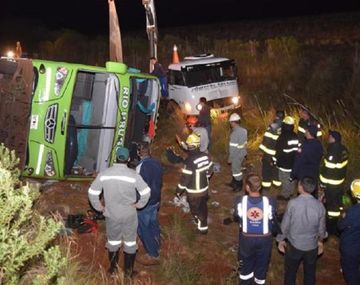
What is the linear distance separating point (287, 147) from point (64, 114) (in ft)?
13.0

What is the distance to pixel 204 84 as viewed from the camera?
14.2 m

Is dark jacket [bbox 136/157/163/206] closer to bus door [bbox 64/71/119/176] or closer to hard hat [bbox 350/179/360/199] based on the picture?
bus door [bbox 64/71/119/176]

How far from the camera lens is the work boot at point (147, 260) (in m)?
7.24

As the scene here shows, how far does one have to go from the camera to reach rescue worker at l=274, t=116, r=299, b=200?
8.82 m

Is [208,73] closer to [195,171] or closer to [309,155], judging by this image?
[309,155]

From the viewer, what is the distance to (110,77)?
29.3 ft

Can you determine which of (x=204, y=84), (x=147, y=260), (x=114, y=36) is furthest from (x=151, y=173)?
Result: (x=204, y=84)

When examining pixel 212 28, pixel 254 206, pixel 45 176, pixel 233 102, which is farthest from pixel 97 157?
pixel 212 28

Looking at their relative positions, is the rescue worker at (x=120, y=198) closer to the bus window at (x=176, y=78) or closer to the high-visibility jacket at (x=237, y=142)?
the high-visibility jacket at (x=237, y=142)

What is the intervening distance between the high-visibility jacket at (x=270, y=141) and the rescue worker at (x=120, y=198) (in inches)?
139

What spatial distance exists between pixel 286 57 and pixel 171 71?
285 inches

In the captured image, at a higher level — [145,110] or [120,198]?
[145,110]

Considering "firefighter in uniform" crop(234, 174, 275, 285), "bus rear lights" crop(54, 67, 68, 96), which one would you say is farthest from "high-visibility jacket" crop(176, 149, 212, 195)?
"bus rear lights" crop(54, 67, 68, 96)

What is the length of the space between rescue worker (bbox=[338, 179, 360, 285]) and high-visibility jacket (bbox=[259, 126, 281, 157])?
3.01 meters
